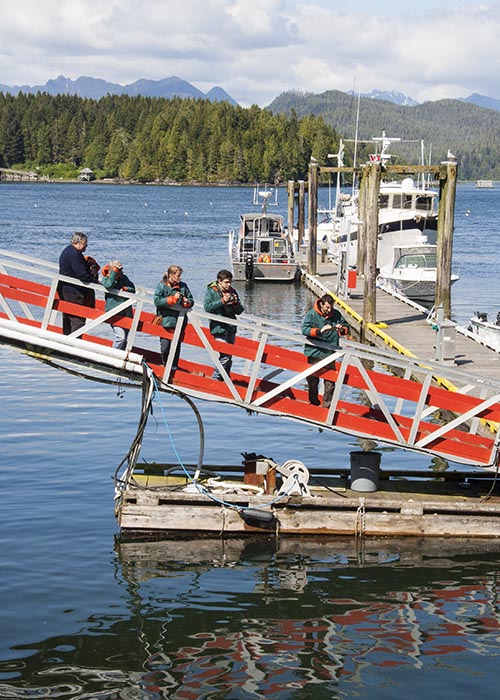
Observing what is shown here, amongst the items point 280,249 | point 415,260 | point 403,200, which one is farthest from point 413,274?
point 280,249

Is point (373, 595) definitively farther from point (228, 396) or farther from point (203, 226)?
point (203, 226)

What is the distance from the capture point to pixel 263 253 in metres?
49.6

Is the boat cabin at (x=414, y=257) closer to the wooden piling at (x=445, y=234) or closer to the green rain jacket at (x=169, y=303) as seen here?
the wooden piling at (x=445, y=234)

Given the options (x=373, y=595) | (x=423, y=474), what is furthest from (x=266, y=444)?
(x=373, y=595)

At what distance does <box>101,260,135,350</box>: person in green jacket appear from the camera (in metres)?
14.0

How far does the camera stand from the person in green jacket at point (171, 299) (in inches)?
542

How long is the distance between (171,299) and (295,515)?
3422 mm

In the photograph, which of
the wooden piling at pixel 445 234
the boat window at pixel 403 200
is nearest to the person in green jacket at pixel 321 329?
the wooden piling at pixel 445 234

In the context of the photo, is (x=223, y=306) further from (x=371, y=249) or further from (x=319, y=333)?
(x=371, y=249)

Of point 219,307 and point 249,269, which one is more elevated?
point 219,307

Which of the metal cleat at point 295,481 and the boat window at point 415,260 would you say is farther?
the boat window at point 415,260

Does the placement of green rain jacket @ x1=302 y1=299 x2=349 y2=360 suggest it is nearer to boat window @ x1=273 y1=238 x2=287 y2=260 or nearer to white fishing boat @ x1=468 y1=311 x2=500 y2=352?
white fishing boat @ x1=468 y1=311 x2=500 y2=352

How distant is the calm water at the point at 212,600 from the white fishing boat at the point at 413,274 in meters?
22.2

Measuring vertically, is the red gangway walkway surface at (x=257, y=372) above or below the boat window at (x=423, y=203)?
below
